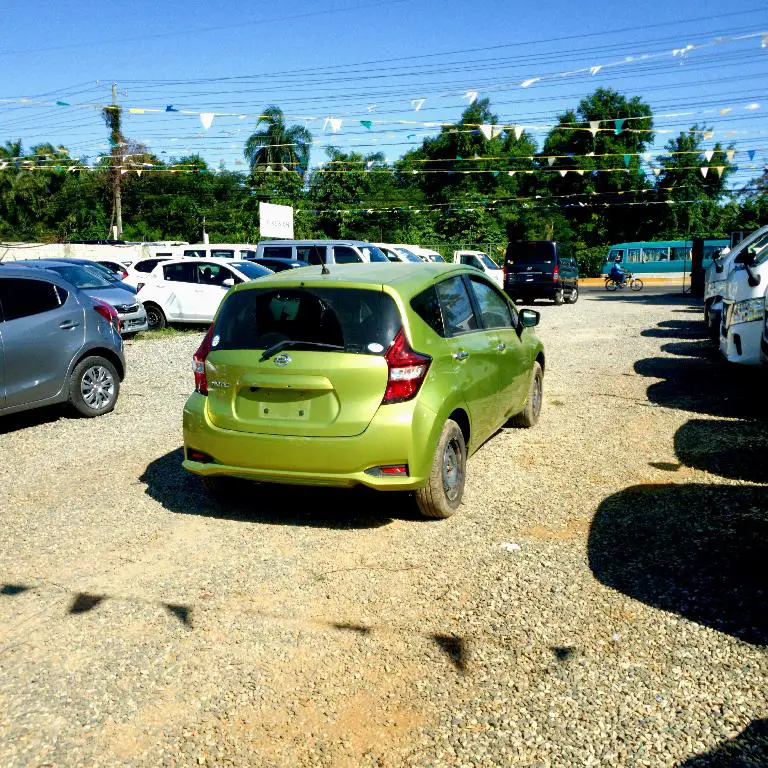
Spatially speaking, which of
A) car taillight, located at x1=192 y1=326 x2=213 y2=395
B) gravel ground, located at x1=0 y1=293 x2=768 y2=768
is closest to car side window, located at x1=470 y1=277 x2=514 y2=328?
gravel ground, located at x1=0 y1=293 x2=768 y2=768

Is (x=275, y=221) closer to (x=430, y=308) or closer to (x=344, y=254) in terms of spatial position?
(x=344, y=254)

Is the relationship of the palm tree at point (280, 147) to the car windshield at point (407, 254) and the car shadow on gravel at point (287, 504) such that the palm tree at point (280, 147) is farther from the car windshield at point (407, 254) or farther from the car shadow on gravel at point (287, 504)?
the car shadow on gravel at point (287, 504)

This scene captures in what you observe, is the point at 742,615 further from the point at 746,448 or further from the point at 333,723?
the point at 746,448

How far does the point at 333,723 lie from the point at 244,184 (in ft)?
195

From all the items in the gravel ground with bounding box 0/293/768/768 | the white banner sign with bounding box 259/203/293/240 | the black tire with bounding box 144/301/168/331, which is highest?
the white banner sign with bounding box 259/203/293/240

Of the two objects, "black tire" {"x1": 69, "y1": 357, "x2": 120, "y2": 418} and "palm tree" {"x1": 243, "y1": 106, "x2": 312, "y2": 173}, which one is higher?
"palm tree" {"x1": 243, "y1": 106, "x2": 312, "y2": 173}

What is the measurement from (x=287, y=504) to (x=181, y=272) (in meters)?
13.9

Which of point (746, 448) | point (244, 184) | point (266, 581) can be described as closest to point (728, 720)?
point (266, 581)

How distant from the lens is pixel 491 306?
7047 millimetres

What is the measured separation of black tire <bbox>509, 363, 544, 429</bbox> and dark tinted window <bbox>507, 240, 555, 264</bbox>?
18.8 meters

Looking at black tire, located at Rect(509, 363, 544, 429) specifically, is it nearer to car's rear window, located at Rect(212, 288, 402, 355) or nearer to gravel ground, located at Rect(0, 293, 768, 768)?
gravel ground, located at Rect(0, 293, 768, 768)

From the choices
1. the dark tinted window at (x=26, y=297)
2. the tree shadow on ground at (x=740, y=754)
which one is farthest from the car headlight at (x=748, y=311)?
the dark tinted window at (x=26, y=297)

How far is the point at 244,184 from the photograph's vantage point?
197 ft

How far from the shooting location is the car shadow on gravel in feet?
18.5
